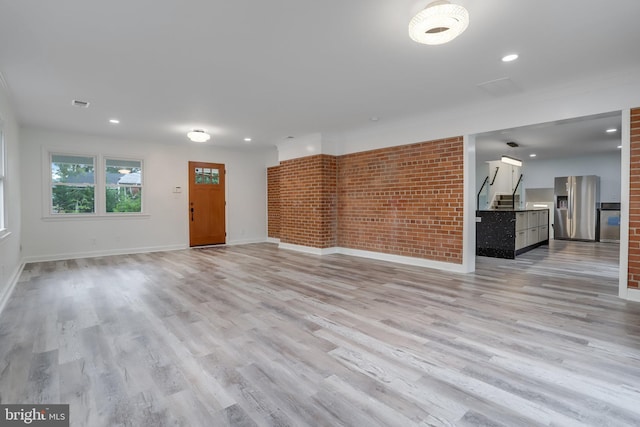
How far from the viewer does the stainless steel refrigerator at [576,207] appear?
27.8 ft

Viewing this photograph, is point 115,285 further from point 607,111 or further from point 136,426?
point 607,111

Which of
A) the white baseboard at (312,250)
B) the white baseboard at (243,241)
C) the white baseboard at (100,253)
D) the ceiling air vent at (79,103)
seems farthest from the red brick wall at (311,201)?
the ceiling air vent at (79,103)

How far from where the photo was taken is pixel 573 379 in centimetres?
186

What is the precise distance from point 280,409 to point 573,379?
1.72 meters

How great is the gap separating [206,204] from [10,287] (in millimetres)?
4257

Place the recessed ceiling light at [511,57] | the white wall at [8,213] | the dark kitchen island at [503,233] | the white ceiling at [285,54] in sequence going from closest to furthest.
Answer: the white ceiling at [285,54] → the recessed ceiling light at [511,57] → the white wall at [8,213] → the dark kitchen island at [503,233]

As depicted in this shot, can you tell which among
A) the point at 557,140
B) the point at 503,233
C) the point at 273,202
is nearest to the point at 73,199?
the point at 273,202

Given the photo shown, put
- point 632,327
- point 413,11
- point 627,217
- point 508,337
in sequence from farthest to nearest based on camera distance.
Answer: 1. point 627,217
2. point 632,327
3. point 508,337
4. point 413,11

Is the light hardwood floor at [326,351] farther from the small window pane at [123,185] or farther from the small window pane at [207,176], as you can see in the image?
the small window pane at [207,176]

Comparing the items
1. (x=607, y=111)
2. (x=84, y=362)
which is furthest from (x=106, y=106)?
(x=607, y=111)

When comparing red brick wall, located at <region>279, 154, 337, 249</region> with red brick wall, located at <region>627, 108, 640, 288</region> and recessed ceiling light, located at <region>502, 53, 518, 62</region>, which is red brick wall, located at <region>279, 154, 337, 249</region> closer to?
recessed ceiling light, located at <region>502, 53, 518, 62</region>

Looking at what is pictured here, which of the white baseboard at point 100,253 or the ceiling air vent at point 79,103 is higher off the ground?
the ceiling air vent at point 79,103

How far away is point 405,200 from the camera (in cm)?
→ 555

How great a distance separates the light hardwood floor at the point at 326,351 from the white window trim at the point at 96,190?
2258 mm
